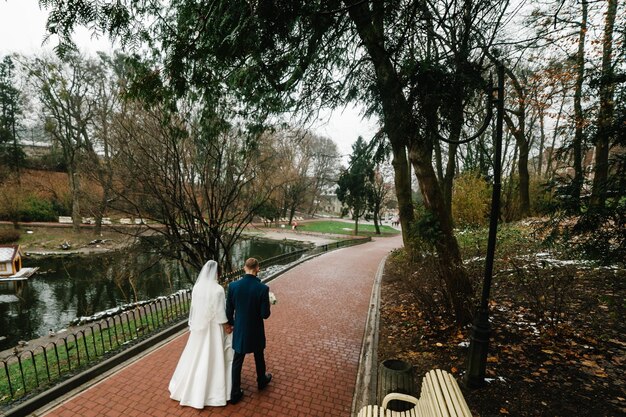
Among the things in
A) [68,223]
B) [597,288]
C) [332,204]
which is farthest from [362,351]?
[332,204]

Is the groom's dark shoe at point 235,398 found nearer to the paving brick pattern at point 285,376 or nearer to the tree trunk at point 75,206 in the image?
the paving brick pattern at point 285,376

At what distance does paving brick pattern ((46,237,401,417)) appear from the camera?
→ 4.32 m

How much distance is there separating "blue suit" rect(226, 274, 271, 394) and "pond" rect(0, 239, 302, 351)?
567 cm

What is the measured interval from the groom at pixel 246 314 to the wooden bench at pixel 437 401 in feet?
5.64

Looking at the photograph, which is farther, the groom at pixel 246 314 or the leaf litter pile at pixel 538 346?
the groom at pixel 246 314

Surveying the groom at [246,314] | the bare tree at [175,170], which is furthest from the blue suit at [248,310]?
the bare tree at [175,170]

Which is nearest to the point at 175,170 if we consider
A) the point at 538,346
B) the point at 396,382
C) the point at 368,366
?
the point at 368,366

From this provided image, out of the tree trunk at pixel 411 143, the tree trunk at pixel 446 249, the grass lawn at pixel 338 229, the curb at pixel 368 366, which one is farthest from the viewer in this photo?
the grass lawn at pixel 338 229

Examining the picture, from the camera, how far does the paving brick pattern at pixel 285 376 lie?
4.32 metres

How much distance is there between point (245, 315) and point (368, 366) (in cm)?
263

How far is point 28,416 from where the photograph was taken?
4215 millimetres

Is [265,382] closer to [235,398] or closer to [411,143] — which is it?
[235,398]

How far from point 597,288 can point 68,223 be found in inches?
1487

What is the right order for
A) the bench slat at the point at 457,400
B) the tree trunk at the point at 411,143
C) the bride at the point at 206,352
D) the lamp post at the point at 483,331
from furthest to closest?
the tree trunk at the point at 411,143
the bride at the point at 206,352
the lamp post at the point at 483,331
the bench slat at the point at 457,400
